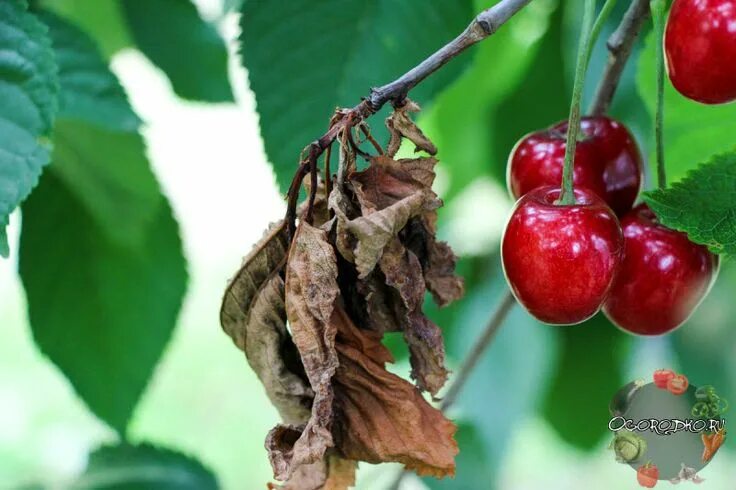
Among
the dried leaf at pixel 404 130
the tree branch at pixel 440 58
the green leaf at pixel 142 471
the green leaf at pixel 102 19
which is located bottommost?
the green leaf at pixel 142 471

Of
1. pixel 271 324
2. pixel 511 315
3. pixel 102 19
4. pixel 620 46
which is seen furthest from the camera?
pixel 511 315

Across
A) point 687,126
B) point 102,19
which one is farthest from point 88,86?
point 687,126

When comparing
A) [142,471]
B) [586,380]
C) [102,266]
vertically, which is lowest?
[586,380]

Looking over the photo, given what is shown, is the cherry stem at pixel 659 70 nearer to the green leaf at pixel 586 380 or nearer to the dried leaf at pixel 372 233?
the dried leaf at pixel 372 233

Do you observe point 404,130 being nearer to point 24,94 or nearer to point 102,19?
point 24,94

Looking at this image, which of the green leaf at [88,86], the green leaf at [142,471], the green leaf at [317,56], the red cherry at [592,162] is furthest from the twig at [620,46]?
the green leaf at [142,471]

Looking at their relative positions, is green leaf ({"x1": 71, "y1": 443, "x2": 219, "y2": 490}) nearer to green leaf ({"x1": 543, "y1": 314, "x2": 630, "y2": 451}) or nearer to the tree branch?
green leaf ({"x1": 543, "y1": 314, "x2": 630, "y2": 451})

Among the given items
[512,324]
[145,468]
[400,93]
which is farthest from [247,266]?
[512,324]
